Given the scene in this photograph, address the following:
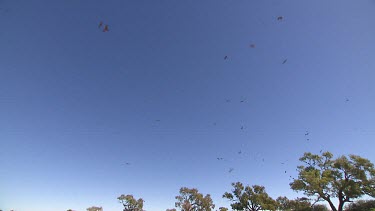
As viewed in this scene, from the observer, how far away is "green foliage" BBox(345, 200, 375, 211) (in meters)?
40.3

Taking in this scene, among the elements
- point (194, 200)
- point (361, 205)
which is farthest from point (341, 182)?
point (194, 200)

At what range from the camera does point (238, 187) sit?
65562 mm

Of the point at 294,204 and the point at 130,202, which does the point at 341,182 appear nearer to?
the point at 294,204

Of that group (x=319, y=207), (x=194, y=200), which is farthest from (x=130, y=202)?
(x=319, y=207)

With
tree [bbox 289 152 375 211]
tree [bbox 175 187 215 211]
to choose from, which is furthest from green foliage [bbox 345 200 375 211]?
tree [bbox 175 187 215 211]

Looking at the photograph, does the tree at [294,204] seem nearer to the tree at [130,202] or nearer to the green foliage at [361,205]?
the green foliage at [361,205]

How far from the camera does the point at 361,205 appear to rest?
4250 centimetres

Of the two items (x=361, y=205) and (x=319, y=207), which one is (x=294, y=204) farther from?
(x=361, y=205)

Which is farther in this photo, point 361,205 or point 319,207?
point 319,207

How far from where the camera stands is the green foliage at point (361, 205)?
40269 millimetres

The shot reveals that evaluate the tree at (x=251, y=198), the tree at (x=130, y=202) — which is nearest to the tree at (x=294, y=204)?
the tree at (x=251, y=198)

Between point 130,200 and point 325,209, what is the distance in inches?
2385

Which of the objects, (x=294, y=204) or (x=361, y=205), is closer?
(x=361, y=205)

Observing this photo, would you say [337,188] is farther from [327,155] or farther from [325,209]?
[325,209]
